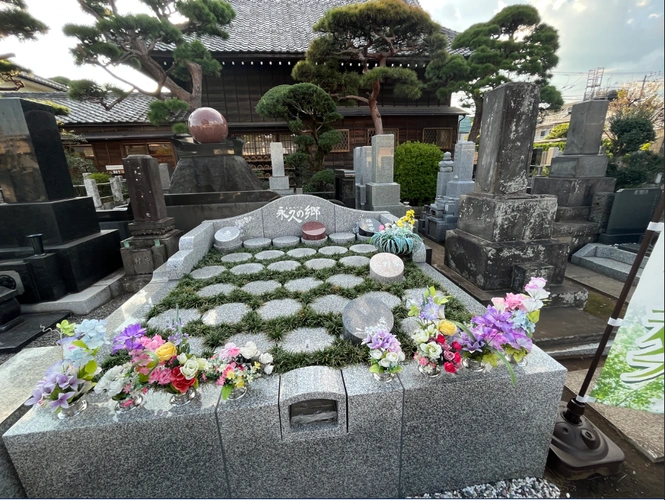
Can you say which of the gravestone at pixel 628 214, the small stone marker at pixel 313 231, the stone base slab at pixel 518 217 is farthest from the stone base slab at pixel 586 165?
the small stone marker at pixel 313 231

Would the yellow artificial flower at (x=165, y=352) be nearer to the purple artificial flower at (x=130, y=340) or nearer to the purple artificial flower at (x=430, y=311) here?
the purple artificial flower at (x=130, y=340)

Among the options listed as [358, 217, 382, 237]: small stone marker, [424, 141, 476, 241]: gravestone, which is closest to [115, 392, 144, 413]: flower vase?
[358, 217, 382, 237]: small stone marker

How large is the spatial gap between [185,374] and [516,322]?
1.88 metres

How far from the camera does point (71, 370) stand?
162cm

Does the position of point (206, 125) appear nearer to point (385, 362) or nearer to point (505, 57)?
point (385, 362)

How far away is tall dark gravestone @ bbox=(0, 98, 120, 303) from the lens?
13.2 feet

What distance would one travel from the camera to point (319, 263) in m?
4.26

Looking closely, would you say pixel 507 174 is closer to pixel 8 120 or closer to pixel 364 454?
pixel 364 454

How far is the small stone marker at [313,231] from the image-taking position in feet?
16.9

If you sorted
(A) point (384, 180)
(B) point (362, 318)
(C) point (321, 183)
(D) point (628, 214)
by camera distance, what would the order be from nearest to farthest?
(B) point (362, 318) < (D) point (628, 214) < (A) point (384, 180) < (C) point (321, 183)

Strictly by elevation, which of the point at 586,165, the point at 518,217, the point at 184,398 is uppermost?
the point at 586,165

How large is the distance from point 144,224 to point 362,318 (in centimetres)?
452

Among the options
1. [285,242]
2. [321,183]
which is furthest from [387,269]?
[321,183]

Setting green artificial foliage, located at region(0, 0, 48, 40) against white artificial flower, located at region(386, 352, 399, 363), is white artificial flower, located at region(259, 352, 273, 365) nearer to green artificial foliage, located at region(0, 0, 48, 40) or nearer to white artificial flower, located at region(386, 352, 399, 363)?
white artificial flower, located at region(386, 352, 399, 363)
